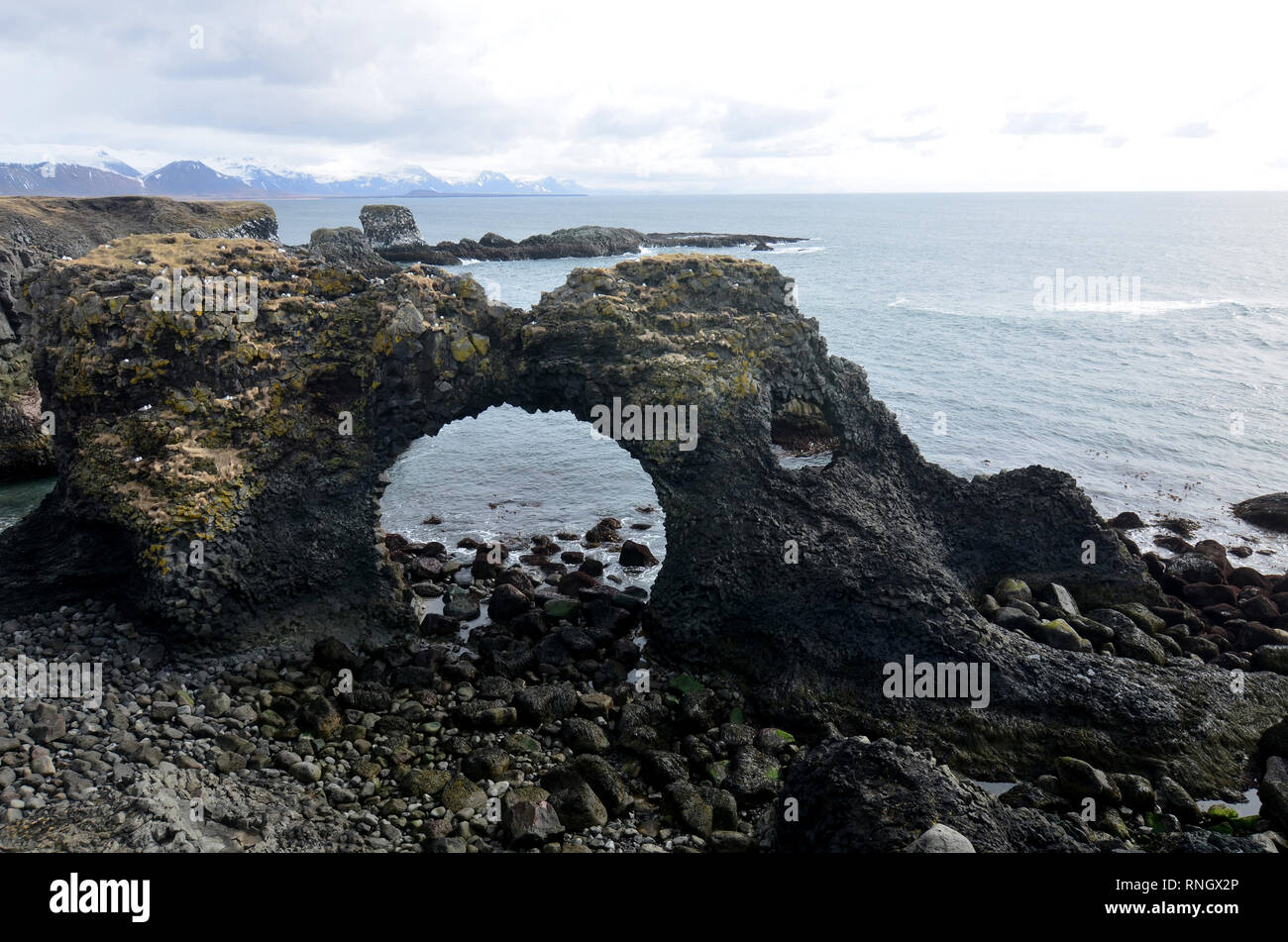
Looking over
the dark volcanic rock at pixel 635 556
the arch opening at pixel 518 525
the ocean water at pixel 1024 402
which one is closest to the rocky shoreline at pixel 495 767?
the arch opening at pixel 518 525

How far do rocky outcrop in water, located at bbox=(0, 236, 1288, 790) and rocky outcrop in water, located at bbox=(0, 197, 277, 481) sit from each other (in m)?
5.94

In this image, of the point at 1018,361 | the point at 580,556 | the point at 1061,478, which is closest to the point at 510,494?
the point at 580,556

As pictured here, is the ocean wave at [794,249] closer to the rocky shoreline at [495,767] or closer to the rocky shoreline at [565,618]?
the rocky shoreline at [565,618]

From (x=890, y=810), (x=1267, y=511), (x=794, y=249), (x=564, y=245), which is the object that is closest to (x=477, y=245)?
(x=564, y=245)

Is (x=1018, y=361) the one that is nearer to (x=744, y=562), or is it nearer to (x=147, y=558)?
(x=744, y=562)

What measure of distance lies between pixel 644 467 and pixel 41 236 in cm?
6364

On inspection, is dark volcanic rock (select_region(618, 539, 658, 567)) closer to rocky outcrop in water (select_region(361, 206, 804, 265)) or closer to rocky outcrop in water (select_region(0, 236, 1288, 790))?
rocky outcrop in water (select_region(0, 236, 1288, 790))

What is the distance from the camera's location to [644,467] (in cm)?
2223

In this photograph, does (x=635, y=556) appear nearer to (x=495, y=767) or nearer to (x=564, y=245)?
(x=495, y=767)

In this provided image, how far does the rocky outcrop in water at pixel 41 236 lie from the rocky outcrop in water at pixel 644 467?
594 centimetres

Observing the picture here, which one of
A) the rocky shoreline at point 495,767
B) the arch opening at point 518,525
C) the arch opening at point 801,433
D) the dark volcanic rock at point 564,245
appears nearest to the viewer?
the rocky shoreline at point 495,767

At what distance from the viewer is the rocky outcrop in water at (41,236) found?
1419 inches

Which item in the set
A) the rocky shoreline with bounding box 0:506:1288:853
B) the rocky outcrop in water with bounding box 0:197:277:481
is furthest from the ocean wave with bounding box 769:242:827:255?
the rocky shoreline with bounding box 0:506:1288:853

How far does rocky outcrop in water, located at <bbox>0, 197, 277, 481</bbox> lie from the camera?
3603 centimetres
